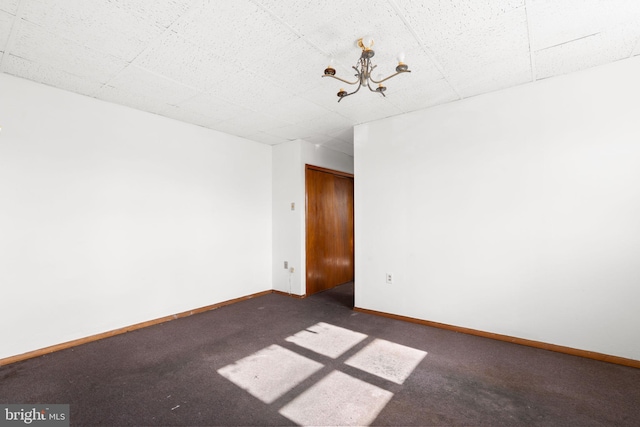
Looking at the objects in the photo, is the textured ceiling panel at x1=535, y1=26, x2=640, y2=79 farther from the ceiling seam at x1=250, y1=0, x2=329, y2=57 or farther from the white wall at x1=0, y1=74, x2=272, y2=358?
the white wall at x1=0, y1=74, x2=272, y2=358

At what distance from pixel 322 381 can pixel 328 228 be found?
313 cm

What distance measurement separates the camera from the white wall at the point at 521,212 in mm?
2363

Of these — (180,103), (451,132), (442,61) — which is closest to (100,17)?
(180,103)

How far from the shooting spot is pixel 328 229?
5086 mm

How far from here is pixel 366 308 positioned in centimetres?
374

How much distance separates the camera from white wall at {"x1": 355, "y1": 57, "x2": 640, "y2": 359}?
236 centimetres

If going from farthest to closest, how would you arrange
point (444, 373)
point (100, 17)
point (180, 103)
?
point (180, 103), point (444, 373), point (100, 17)

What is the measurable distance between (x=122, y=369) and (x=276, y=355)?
1278 mm

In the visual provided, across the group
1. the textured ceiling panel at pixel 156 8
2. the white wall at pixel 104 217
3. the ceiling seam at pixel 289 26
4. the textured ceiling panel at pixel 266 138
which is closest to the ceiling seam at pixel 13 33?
the white wall at pixel 104 217

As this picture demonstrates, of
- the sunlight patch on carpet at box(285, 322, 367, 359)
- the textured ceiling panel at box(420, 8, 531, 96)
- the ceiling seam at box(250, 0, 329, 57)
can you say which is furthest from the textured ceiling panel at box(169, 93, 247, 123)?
the sunlight patch on carpet at box(285, 322, 367, 359)

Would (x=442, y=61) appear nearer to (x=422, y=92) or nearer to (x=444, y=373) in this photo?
(x=422, y=92)

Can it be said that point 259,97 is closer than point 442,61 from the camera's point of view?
No

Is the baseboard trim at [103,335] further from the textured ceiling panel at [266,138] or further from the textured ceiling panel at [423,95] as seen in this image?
the textured ceiling panel at [423,95]

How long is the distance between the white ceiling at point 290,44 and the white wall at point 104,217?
15.9 inches
